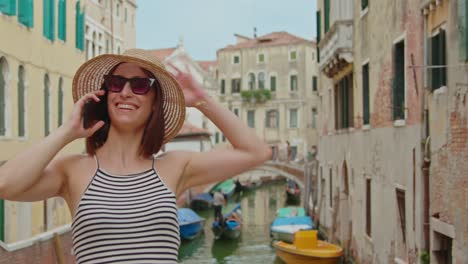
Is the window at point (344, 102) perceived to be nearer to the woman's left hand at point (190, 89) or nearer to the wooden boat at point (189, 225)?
the wooden boat at point (189, 225)

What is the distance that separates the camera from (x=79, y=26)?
46.3 ft

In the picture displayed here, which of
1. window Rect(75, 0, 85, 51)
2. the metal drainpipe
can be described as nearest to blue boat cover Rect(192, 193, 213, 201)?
window Rect(75, 0, 85, 51)

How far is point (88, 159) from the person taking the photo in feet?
6.24

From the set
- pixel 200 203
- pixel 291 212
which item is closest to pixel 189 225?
pixel 291 212

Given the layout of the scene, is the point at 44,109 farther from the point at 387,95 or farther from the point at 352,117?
the point at 387,95

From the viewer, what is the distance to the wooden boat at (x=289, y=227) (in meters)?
14.6

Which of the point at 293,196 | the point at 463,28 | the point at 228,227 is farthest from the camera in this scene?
the point at 293,196

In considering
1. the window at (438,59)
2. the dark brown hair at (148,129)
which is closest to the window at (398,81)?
the window at (438,59)

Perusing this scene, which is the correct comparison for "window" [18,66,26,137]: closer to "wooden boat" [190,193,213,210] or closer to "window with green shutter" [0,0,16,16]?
"window with green shutter" [0,0,16,16]

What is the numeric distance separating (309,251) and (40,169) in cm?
1023

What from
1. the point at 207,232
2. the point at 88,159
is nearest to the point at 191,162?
the point at 88,159

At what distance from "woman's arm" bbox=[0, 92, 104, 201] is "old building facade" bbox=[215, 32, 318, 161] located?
3446 centimetres

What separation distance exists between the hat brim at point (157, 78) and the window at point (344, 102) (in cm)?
964

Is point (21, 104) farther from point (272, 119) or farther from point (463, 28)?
point (272, 119)
